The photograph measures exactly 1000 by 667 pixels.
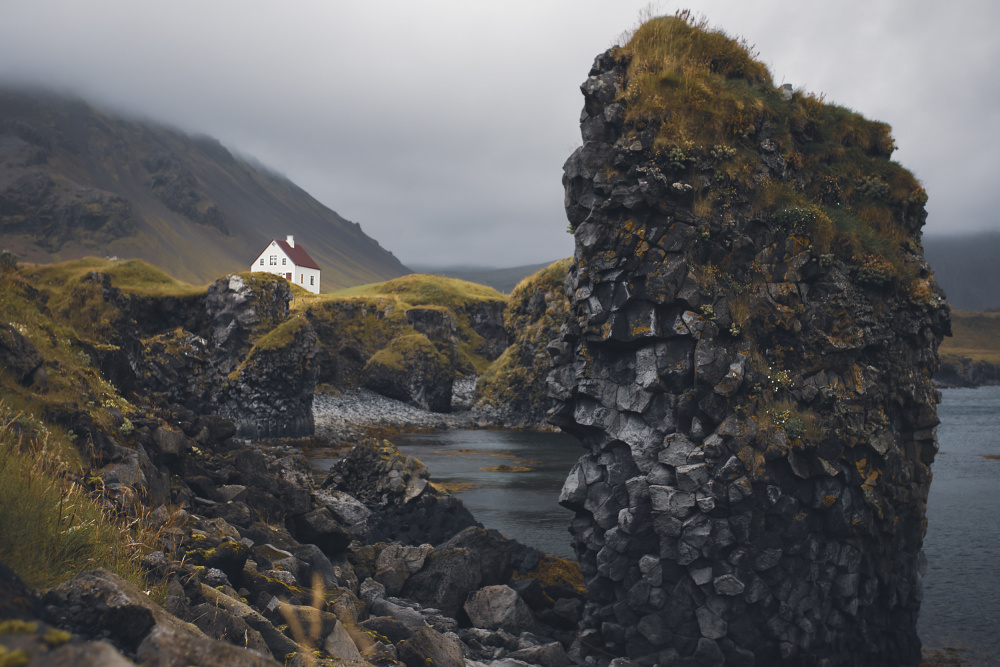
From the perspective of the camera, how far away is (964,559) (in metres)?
29.1

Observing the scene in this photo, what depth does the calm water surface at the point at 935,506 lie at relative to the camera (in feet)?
75.0

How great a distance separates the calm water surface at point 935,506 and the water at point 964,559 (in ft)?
0.11

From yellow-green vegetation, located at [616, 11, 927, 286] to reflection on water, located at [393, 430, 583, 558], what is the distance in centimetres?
1483

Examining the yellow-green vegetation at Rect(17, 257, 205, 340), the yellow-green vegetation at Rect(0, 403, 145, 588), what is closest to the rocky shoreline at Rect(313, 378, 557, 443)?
the yellow-green vegetation at Rect(17, 257, 205, 340)

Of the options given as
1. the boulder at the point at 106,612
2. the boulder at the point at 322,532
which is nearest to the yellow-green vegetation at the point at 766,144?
the boulder at the point at 322,532

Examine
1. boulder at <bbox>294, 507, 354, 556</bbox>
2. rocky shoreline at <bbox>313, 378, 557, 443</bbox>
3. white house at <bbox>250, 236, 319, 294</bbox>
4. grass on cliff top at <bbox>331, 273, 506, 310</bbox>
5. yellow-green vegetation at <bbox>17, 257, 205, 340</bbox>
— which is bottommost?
rocky shoreline at <bbox>313, 378, 557, 443</bbox>

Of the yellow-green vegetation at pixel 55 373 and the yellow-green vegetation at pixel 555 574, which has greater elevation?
the yellow-green vegetation at pixel 55 373

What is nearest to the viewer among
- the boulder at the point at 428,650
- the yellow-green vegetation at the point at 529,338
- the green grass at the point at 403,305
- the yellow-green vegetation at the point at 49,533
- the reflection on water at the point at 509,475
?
the yellow-green vegetation at the point at 49,533

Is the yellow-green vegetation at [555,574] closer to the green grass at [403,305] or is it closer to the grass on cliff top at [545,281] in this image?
the grass on cliff top at [545,281]

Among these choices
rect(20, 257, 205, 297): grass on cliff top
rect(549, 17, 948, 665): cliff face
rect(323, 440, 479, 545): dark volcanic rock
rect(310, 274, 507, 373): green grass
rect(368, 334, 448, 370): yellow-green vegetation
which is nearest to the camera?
rect(549, 17, 948, 665): cliff face

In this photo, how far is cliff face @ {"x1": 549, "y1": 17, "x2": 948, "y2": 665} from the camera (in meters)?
16.7

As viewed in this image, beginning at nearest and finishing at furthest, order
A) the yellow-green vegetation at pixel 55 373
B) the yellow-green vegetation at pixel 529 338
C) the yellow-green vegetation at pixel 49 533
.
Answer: the yellow-green vegetation at pixel 49 533, the yellow-green vegetation at pixel 55 373, the yellow-green vegetation at pixel 529 338

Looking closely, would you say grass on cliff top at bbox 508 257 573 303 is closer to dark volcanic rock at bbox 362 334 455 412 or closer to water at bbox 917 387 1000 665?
dark volcanic rock at bbox 362 334 455 412

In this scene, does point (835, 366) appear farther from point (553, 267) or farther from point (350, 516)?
point (553, 267)
